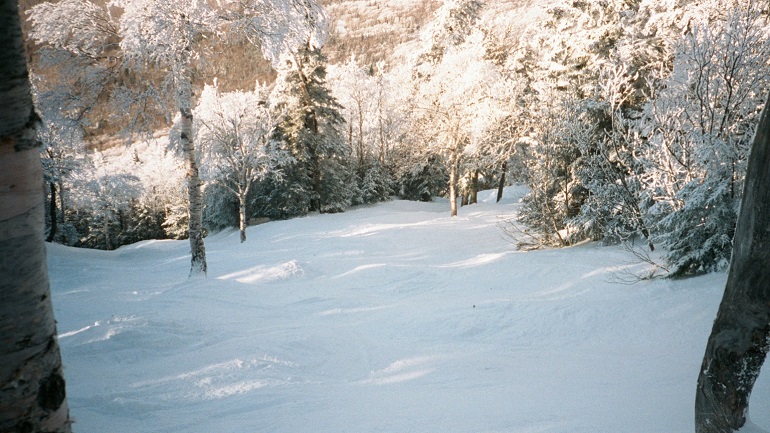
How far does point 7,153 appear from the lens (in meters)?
1.30

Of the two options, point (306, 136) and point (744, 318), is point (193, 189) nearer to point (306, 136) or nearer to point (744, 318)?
point (744, 318)

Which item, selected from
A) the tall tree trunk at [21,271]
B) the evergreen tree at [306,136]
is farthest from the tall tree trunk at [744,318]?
the evergreen tree at [306,136]

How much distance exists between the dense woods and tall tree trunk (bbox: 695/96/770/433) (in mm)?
4616

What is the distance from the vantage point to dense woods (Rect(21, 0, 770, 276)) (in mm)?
6699

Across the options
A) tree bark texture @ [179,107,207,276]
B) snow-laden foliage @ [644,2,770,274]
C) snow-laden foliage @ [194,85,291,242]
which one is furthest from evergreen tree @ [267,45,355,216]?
snow-laden foliage @ [644,2,770,274]

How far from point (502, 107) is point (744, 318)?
18.0 m

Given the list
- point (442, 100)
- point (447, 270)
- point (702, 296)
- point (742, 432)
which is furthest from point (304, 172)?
point (742, 432)

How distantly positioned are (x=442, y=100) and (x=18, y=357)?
808 inches

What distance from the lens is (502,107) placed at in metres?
19.1

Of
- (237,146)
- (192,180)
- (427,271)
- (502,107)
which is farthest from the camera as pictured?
(237,146)

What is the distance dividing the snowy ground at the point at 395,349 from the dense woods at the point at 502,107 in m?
1.56

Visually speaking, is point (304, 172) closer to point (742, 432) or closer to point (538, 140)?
point (538, 140)

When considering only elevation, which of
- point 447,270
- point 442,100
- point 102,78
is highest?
point 442,100

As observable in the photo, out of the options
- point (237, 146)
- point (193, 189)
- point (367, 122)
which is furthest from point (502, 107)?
point (367, 122)
